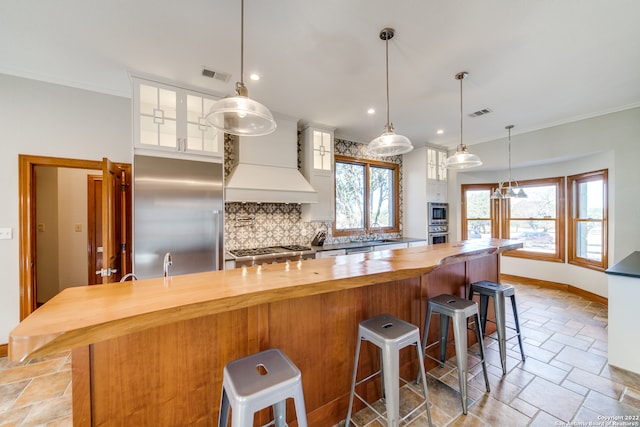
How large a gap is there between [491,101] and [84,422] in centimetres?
470

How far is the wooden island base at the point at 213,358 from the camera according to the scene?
Result: 1188 millimetres

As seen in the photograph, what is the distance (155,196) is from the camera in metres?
2.81

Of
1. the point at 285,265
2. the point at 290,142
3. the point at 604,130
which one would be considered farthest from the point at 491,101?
the point at 285,265

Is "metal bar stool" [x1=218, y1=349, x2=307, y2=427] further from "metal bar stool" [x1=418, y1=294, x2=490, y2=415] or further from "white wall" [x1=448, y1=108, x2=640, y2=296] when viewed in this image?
"white wall" [x1=448, y1=108, x2=640, y2=296]

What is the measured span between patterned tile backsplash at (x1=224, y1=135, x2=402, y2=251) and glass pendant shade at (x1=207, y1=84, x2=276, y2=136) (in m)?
1.84

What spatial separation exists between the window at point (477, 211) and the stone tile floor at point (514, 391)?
3.05 m

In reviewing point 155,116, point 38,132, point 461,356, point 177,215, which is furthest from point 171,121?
point 461,356

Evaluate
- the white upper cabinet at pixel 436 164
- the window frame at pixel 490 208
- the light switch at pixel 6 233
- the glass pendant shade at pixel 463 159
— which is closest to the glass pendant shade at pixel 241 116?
the glass pendant shade at pixel 463 159

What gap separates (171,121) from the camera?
2.93 meters

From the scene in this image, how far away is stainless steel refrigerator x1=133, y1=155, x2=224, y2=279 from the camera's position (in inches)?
108

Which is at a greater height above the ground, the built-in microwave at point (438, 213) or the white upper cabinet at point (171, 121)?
the white upper cabinet at point (171, 121)

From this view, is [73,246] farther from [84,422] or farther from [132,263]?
[84,422]

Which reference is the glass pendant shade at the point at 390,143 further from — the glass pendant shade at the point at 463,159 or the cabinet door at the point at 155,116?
the cabinet door at the point at 155,116

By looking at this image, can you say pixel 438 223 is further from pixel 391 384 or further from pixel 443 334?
pixel 391 384
